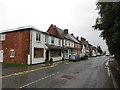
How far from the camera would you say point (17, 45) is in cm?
1925

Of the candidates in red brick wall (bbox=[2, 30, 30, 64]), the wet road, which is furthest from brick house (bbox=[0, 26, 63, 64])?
the wet road

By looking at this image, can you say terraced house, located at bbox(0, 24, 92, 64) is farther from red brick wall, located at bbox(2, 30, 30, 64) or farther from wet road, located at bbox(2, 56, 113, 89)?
wet road, located at bbox(2, 56, 113, 89)

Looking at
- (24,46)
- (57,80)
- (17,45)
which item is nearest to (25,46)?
(24,46)

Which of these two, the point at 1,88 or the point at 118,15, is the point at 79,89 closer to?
the point at 1,88

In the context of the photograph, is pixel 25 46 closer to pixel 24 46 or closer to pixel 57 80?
pixel 24 46

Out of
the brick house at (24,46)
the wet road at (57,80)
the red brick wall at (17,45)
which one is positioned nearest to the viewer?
the wet road at (57,80)

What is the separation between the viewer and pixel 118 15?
698cm

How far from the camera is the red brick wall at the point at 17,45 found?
18219mm

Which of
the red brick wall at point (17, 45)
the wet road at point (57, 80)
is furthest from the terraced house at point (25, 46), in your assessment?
the wet road at point (57, 80)

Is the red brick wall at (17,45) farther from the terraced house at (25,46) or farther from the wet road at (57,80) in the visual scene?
the wet road at (57,80)

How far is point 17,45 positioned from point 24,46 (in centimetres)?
172

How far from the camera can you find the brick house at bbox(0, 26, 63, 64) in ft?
59.3

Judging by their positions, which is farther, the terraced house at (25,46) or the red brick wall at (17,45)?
the red brick wall at (17,45)

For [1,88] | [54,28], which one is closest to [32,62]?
[1,88]
